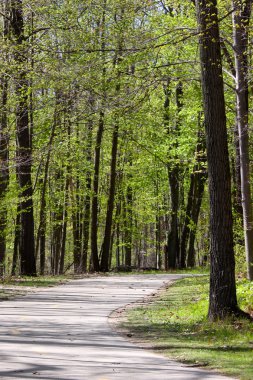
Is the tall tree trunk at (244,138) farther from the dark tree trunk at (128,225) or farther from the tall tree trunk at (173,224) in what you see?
the dark tree trunk at (128,225)

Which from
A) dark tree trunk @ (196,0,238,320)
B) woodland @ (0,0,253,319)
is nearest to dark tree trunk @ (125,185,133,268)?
woodland @ (0,0,253,319)

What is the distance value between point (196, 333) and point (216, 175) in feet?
9.90

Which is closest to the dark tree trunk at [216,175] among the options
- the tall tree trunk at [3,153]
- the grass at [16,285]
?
the grass at [16,285]

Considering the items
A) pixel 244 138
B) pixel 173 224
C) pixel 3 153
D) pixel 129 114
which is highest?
pixel 3 153

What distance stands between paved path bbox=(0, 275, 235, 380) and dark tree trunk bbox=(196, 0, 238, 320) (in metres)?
2.27

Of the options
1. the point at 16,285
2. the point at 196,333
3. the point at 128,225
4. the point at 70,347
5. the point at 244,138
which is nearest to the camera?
the point at 70,347

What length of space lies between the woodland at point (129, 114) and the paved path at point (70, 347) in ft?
9.11

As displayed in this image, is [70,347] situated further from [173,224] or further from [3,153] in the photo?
[173,224]

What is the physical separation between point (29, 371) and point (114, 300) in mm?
8970

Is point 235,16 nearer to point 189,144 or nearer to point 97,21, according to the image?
point 97,21

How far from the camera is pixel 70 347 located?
9.23 metres

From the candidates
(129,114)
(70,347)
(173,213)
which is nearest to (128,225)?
(173,213)

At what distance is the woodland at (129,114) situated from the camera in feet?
40.3

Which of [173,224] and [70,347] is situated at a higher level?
[173,224]
